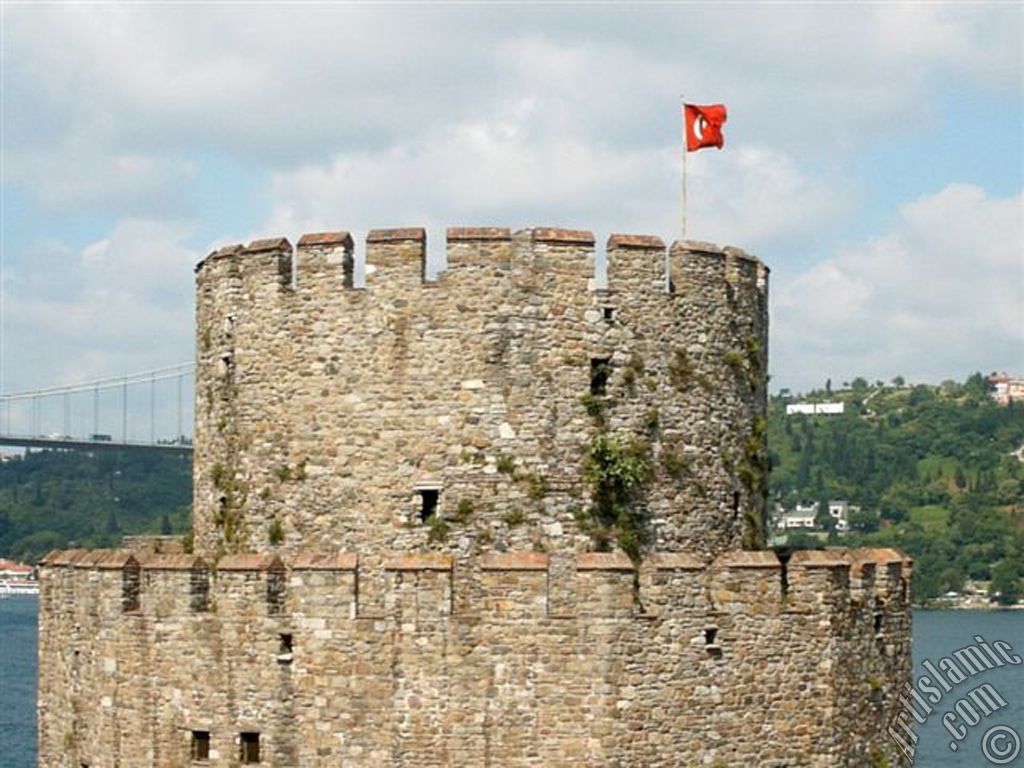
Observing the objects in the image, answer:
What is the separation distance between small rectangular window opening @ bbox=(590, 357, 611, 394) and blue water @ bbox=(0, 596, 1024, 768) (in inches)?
1413

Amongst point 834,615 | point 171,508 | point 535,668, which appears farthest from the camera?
point 171,508

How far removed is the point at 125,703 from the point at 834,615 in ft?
26.7

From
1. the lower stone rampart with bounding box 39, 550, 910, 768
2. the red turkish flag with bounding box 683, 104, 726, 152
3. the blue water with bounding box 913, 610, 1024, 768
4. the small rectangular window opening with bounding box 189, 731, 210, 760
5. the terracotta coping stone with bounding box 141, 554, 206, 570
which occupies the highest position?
the red turkish flag with bounding box 683, 104, 726, 152

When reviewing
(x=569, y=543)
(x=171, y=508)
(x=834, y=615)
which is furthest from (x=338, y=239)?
(x=171, y=508)

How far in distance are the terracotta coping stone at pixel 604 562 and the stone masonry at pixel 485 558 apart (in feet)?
0.11

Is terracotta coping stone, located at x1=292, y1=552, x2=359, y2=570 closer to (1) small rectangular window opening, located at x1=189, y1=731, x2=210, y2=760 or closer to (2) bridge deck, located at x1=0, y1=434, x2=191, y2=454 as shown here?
→ (1) small rectangular window opening, located at x1=189, y1=731, x2=210, y2=760

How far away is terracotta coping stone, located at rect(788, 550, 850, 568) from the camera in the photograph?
762 inches

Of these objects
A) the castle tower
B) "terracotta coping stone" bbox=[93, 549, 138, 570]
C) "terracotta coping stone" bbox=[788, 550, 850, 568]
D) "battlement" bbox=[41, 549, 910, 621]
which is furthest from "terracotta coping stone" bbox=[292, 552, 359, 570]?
"terracotta coping stone" bbox=[788, 550, 850, 568]

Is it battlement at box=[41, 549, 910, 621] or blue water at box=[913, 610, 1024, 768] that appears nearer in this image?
battlement at box=[41, 549, 910, 621]

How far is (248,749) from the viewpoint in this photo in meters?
19.1

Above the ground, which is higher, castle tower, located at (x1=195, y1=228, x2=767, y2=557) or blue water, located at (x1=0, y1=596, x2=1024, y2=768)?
castle tower, located at (x1=195, y1=228, x2=767, y2=557)

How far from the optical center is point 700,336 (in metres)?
20.2

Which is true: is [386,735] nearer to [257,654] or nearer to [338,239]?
[257,654]

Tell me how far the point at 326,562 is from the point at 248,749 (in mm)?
2264
